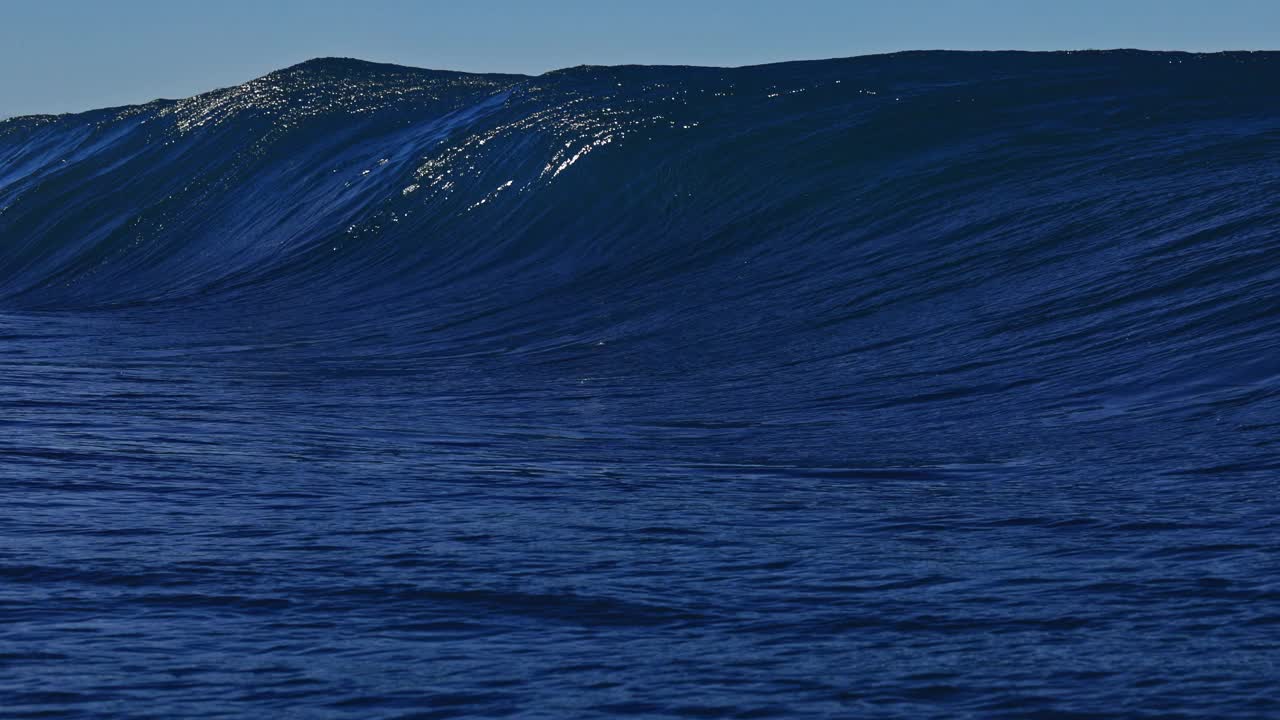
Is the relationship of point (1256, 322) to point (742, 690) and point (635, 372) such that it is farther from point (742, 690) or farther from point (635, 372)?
point (742, 690)

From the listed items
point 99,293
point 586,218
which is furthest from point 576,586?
point 99,293

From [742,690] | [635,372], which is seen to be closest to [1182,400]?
[635,372]

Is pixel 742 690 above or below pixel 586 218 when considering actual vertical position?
below

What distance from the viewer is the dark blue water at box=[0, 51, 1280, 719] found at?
9.23ft

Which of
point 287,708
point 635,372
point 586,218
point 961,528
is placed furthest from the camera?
point 586,218

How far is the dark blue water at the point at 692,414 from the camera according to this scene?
2.81 meters

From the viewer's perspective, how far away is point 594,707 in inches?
102

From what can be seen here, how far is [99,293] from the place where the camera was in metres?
14.3

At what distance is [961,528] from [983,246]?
18.1 ft

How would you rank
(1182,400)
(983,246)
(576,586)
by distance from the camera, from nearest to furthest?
1. (576,586)
2. (1182,400)
3. (983,246)

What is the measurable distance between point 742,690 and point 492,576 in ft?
2.87

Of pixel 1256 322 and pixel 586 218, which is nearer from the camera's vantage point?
pixel 1256 322

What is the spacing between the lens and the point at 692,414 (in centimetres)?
632

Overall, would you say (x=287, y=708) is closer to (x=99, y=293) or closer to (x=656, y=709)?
(x=656, y=709)
